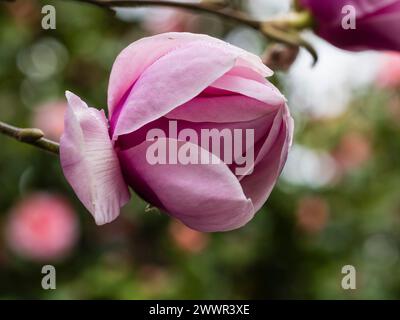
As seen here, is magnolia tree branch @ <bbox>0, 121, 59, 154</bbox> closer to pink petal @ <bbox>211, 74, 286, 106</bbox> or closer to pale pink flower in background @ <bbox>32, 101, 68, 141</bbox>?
pink petal @ <bbox>211, 74, 286, 106</bbox>

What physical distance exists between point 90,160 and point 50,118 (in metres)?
1.16

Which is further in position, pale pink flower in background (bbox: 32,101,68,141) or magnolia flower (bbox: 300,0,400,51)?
pale pink flower in background (bbox: 32,101,68,141)

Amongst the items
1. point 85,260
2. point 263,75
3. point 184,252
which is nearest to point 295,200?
point 184,252

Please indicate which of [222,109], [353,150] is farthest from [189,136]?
[353,150]

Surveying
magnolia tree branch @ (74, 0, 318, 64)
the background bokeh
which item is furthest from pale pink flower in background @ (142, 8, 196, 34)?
magnolia tree branch @ (74, 0, 318, 64)

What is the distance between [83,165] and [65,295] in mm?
1008

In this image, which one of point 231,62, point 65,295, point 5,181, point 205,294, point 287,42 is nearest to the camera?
point 231,62

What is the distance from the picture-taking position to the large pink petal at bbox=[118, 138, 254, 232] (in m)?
0.46

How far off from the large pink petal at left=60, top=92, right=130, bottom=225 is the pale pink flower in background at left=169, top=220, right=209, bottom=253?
1123 mm

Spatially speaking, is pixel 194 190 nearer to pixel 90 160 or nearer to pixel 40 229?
pixel 90 160

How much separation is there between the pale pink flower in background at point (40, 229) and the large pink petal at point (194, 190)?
3.79 feet

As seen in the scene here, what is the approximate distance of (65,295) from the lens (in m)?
1.43

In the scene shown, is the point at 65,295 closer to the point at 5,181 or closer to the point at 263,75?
the point at 5,181

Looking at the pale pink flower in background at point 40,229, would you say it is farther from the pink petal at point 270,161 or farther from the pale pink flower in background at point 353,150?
the pink petal at point 270,161
